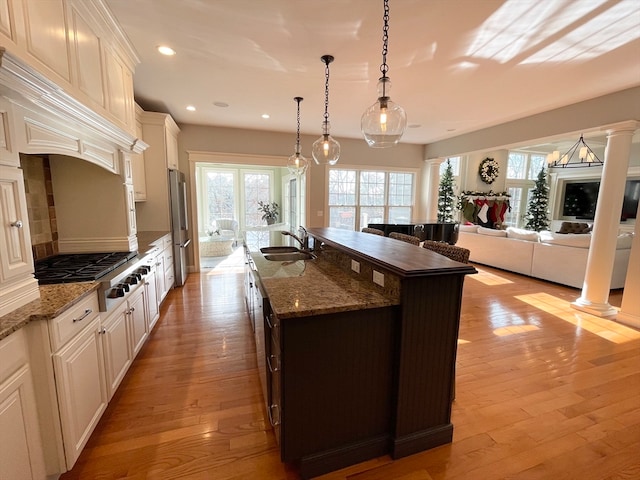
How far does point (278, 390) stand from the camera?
4.86 ft

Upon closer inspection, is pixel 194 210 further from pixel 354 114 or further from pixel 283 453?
pixel 283 453

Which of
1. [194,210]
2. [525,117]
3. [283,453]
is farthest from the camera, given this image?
[194,210]

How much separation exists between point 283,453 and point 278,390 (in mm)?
311

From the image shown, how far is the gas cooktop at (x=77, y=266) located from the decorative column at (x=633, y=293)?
17.0ft

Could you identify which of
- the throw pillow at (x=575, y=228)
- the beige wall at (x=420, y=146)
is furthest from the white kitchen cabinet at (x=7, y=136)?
the throw pillow at (x=575, y=228)

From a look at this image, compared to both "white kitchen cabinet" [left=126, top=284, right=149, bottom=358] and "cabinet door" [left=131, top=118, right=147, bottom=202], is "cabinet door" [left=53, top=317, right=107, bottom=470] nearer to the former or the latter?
"white kitchen cabinet" [left=126, top=284, right=149, bottom=358]

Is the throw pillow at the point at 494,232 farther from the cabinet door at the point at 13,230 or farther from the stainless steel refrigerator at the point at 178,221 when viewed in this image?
the cabinet door at the point at 13,230

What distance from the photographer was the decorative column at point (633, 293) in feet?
10.8

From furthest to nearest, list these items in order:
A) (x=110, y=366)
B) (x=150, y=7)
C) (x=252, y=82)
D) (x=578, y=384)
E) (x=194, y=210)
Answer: (x=194, y=210) < (x=252, y=82) < (x=578, y=384) < (x=150, y=7) < (x=110, y=366)

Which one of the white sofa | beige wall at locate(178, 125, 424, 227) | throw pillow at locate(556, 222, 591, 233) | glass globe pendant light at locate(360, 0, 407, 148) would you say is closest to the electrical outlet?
glass globe pendant light at locate(360, 0, 407, 148)

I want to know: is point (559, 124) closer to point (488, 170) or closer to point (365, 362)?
point (365, 362)

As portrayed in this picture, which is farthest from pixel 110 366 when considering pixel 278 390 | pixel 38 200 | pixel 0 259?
pixel 38 200

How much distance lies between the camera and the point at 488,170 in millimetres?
8727

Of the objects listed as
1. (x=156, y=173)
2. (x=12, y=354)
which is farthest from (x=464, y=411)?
(x=156, y=173)
